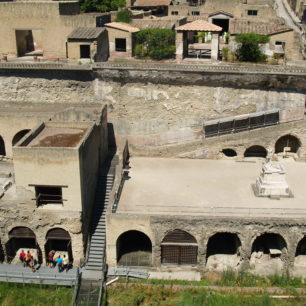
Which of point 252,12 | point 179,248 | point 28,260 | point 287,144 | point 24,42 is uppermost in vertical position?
point 252,12

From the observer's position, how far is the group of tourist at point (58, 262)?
2253 cm

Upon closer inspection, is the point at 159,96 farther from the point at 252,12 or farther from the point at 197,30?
the point at 252,12

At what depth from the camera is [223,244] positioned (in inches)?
965

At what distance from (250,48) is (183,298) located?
2049cm

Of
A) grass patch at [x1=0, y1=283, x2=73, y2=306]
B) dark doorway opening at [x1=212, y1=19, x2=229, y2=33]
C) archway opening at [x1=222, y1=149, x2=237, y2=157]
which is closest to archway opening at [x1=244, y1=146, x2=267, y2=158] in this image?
archway opening at [x1=222, y1=149, x2=237, y2=157]

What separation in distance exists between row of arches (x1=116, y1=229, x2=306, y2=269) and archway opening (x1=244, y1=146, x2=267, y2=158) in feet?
25.4

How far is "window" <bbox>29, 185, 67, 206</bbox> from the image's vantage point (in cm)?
2228

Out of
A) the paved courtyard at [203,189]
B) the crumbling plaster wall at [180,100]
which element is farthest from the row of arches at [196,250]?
the crumbling plaster wall at [180,100]

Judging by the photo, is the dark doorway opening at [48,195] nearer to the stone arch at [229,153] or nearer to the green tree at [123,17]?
the stone arch at [229,153]

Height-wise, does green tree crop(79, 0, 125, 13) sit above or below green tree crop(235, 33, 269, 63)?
above

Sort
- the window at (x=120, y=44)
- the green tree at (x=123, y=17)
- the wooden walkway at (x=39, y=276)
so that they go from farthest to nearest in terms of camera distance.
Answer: the green tree at (x=123, y=17)
the window at (x=120, y=44)
the wooden walkway at (x=39, y=276)

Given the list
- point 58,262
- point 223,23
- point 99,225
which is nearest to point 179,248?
point 99,225

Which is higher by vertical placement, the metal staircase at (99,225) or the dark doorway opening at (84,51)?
the dark doorway opening at (84,51)

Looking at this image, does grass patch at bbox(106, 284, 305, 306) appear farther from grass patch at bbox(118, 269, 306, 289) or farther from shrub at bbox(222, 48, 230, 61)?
shrub at bbox(222, 48, 230, 61)
